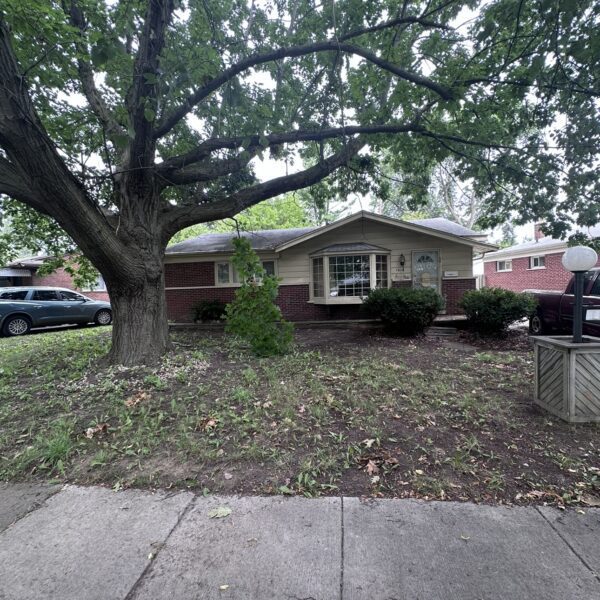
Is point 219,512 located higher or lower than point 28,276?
lower

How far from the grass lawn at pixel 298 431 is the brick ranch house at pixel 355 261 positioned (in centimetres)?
593

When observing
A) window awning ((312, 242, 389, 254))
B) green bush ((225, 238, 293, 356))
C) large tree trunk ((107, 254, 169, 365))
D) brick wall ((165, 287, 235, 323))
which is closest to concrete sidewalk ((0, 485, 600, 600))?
large tree trunk ((107, 254, 169, 365))

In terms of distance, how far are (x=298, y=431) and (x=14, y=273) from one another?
2190cm

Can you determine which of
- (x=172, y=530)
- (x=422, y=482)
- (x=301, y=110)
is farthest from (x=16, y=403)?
(x=301, y=110)

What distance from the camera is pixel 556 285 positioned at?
1714 cm

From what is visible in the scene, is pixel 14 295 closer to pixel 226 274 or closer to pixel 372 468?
pixel 226 274

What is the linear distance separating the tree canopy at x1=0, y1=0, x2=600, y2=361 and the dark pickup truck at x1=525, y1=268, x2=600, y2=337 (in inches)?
65.1

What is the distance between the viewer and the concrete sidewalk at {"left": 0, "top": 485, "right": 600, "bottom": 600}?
1.83 m

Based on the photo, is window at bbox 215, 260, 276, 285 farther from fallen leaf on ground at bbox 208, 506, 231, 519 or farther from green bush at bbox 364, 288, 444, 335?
fallen leaf on ground at bbox 208, 506, 231, 519

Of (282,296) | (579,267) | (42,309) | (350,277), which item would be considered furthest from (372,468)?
(42,309)

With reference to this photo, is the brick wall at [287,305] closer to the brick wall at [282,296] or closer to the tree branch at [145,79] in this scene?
the brick wall at [282,296]

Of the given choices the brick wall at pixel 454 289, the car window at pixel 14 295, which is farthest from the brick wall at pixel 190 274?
the brick wall at pixel 454 289

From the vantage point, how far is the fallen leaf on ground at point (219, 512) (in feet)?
7.91

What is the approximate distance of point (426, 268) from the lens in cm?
1175
